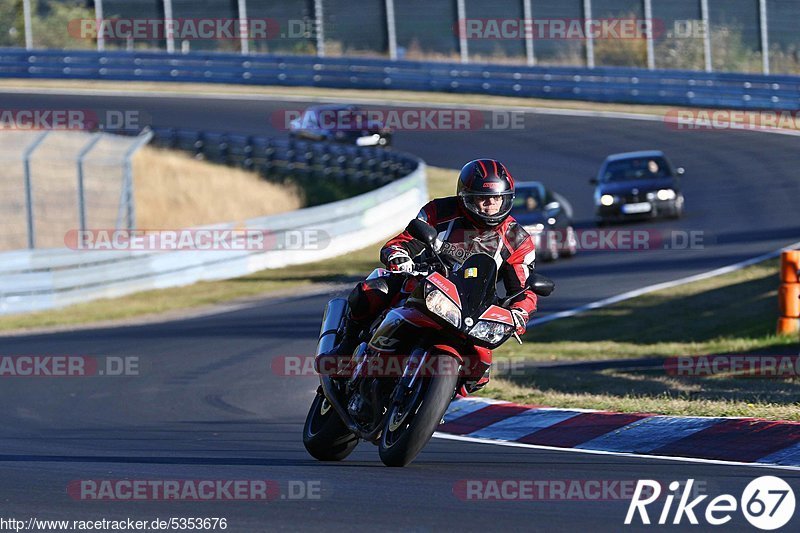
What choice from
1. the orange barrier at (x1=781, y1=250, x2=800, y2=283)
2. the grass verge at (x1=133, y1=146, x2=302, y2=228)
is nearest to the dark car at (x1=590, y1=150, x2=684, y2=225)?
the grass verge at (x1=133, y1=146, x2=302, y2=228)

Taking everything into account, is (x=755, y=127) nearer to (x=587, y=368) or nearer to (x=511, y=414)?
(x=587, y=368)

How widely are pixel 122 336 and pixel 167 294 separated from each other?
17.8 ft

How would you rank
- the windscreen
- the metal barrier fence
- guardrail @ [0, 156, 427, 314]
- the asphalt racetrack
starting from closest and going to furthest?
1. the asphalt racetrack
2. the windscreen
3. guardrail @ [0, 156, 427, 314]
4. the metal barrier fence

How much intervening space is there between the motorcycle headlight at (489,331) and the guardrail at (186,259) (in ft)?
47.6

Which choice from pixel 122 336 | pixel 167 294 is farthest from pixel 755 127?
pixel 122 336

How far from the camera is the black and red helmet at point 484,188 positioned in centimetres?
746

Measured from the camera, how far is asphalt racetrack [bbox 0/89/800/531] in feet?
19.9

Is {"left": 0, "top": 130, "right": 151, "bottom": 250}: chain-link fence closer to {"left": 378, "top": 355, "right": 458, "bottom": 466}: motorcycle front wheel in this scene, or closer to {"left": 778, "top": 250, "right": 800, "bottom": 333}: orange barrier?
{"left": 778, "top": 250, "right": 800, "bottom": 333}: orange barrier

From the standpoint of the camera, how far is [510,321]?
23.5 feet

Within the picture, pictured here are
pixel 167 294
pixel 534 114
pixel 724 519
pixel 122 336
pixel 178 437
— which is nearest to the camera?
pixel 724 519

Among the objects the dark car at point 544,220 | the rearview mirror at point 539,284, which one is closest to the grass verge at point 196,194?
the dark car at point 544,220

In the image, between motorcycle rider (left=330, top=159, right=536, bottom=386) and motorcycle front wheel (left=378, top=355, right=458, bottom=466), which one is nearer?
motorcycle front wheel (left=378, top=355, right=458, bottom=466)

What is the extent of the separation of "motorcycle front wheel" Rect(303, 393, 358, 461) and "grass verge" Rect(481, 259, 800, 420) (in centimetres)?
241

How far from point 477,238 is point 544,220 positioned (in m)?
17.1
